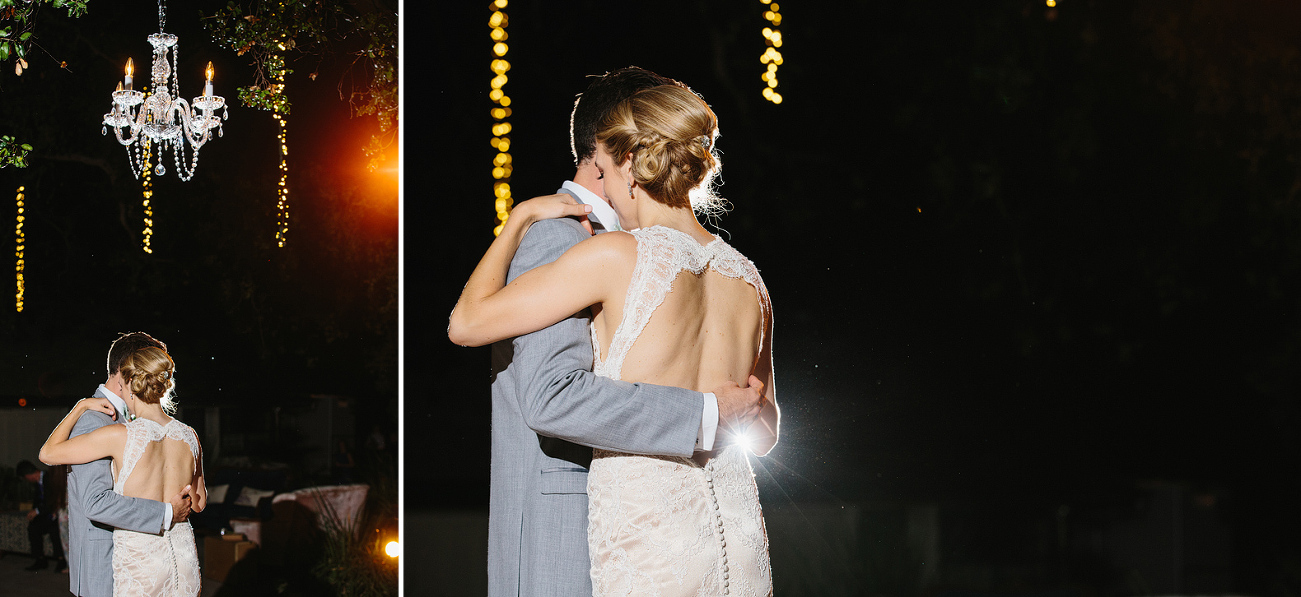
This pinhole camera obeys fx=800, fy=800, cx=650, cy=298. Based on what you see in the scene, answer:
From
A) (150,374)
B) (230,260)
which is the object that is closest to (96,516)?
(150,374)

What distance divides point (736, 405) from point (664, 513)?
0.69 feet

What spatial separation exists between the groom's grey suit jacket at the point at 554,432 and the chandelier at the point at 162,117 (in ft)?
5.48

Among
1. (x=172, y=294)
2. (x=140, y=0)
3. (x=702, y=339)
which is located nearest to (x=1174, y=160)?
(x=702, y=339)

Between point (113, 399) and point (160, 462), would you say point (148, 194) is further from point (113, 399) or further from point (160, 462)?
point (160, 462)

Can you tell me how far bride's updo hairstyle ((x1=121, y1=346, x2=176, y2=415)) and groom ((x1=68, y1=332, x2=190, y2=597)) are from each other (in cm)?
Answer: 2

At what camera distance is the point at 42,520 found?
2646mm

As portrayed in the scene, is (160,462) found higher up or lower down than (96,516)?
higher up

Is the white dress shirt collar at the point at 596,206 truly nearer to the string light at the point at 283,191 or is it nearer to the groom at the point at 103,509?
the string light at the point at 283,191

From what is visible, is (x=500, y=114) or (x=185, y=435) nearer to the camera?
(x=185, y=435)

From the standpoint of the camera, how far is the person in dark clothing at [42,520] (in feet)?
8.59

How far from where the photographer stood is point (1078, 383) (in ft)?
9.04

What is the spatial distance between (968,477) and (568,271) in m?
1.95

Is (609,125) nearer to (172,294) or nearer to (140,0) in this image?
(172,294)

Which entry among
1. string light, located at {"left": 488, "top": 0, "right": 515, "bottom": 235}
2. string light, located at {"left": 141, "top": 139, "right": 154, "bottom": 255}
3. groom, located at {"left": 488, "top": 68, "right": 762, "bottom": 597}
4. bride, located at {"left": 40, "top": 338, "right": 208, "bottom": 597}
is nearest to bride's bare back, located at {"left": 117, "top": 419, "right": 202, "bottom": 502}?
bride, located at {"left": 40, "top": 338, "right": 208, "bottom": 597}
